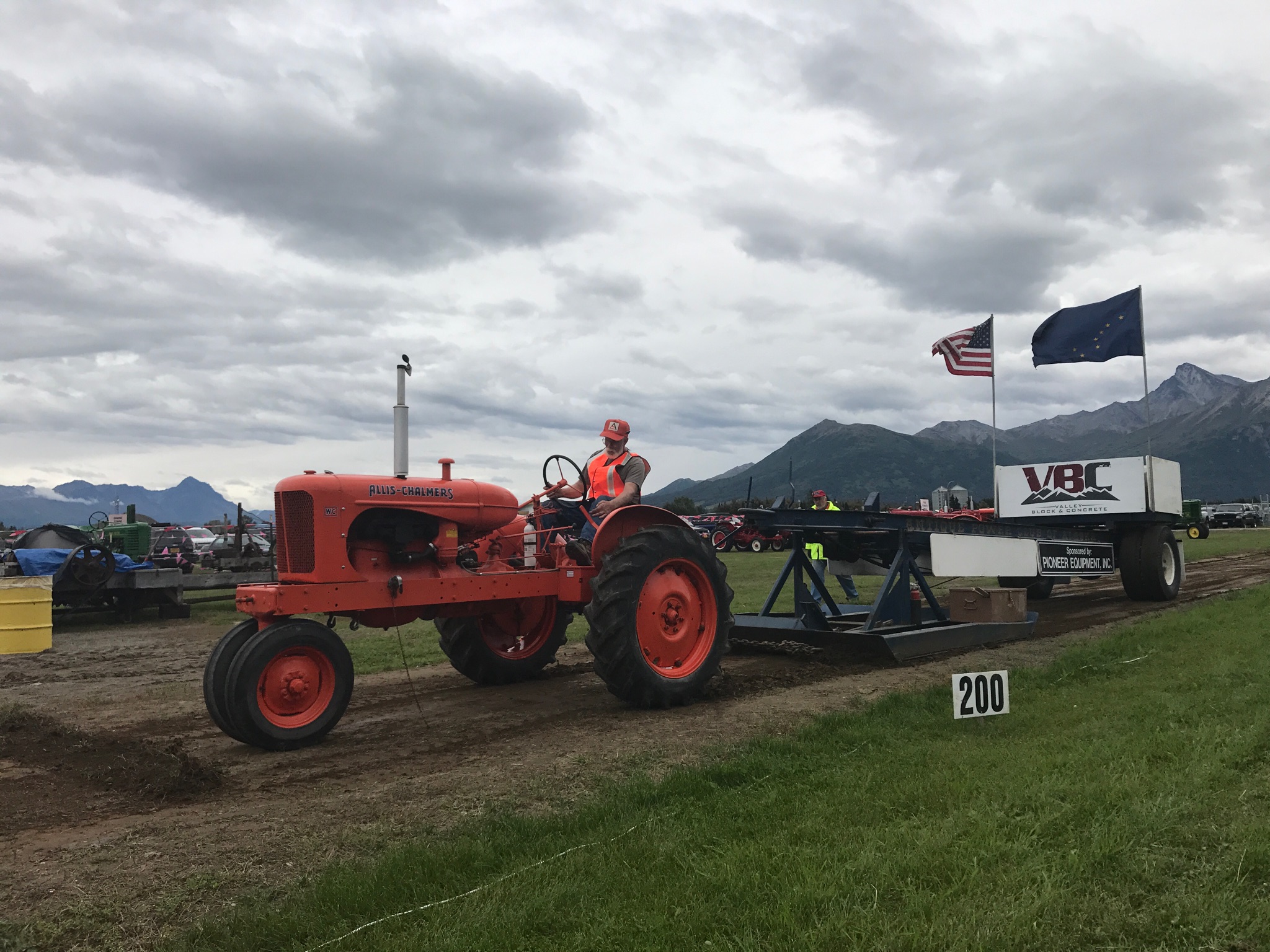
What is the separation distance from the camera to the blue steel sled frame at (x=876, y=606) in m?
8.92

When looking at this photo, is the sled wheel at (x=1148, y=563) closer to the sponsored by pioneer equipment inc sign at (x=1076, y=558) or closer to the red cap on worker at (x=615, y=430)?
the sponsored by pioneer equipment inc sign at (x=1076, y=558)

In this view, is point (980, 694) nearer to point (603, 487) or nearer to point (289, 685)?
point (603, 487)

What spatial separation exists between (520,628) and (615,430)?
206cm

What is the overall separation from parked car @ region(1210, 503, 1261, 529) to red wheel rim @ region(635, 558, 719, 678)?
5656 centimetres

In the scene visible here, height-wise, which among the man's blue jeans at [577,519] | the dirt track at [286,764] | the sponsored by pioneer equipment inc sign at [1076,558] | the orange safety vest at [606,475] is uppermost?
the orange safety vest at [606,475]

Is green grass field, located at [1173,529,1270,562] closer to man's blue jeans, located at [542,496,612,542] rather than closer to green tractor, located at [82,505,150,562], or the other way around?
man's blue jeans, located at [542,496,612,542]

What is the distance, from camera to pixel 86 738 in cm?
627

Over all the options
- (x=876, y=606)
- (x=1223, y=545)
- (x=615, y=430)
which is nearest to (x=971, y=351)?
(x=876, y=606)

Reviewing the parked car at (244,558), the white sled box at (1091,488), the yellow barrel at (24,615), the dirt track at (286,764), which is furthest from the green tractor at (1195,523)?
the yellow barrel at (24,615)

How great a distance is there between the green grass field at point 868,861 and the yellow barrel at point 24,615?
372 inches

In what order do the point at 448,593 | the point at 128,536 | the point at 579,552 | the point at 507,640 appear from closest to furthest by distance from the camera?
the point at 448,593, the point at 579,552, the point at 507,640, the point at 128,536

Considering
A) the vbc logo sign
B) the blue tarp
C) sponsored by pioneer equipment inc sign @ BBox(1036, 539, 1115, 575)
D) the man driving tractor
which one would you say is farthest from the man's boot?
the blue tarp

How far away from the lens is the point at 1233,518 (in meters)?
55.1

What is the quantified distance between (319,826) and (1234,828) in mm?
3878
